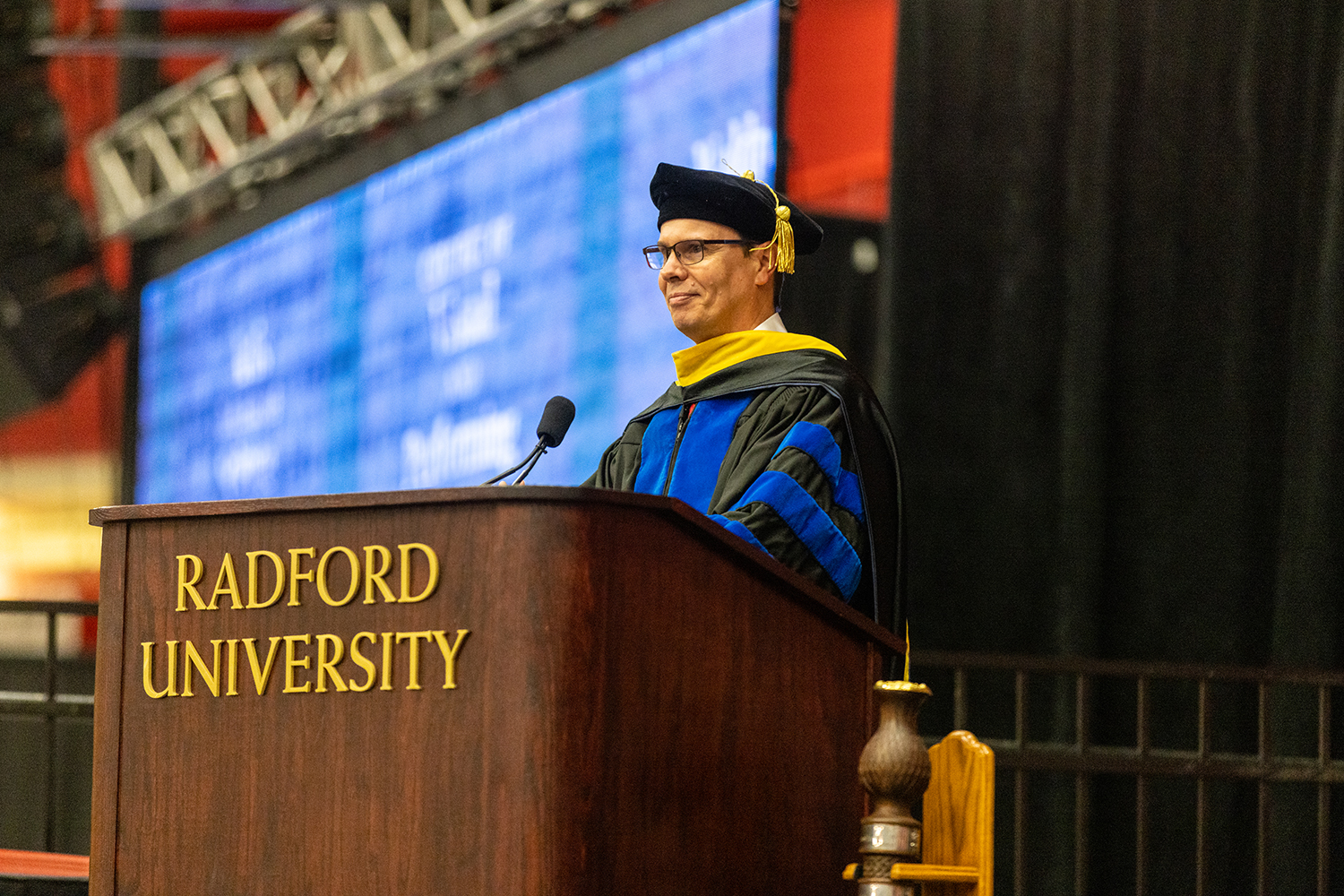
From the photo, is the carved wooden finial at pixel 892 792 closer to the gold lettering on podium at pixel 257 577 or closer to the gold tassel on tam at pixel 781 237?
the gold lettering on podium at pixel 257 577

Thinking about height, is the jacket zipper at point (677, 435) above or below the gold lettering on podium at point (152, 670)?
above

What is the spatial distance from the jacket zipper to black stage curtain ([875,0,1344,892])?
A: 188 cm

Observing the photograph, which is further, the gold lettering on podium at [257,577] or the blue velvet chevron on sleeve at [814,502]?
the blue velvet chevron on sleeve at [814,502]

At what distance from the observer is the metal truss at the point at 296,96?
21.7ft

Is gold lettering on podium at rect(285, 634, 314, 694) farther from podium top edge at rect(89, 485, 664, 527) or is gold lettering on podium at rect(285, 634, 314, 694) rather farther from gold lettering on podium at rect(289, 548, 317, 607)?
podium top edge at rect(89, 485, 664, 527)

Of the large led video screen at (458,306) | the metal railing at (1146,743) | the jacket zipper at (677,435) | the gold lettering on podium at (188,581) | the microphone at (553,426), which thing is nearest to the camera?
the gold lettering on podium at (188,581)

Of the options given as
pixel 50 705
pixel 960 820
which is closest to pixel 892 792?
pixel 960 820

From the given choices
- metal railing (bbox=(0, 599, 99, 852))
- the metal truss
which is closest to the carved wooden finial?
metal railing (bbox=(0, 599, 99, 852))

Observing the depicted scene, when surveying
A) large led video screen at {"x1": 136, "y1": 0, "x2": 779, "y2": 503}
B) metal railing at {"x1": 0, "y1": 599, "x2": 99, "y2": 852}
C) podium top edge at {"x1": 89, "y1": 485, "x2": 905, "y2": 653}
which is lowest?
metal railing at {"x1": 0, "y1": 599, "x2": 99, "y2": 852}

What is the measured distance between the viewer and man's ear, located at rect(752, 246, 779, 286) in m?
2.91

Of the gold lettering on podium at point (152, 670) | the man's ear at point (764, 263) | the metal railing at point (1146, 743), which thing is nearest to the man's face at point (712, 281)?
the man's ear at point (764, 263)

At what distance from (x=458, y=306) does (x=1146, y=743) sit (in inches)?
130

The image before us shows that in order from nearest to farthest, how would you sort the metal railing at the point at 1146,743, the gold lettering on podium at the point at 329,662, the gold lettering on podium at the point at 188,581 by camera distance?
the gold lettering on podium at the point at 329,662 → the gold lettering on podium at the point at 188,581 → the metal railing at the point at 1146,743

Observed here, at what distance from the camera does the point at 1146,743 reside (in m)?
3.99
